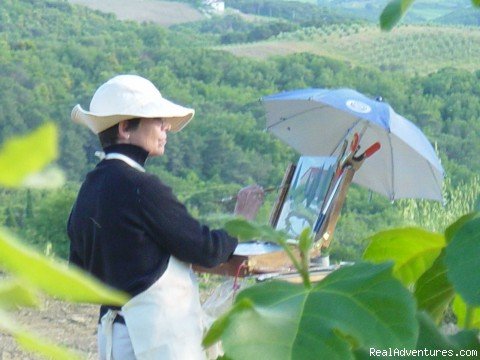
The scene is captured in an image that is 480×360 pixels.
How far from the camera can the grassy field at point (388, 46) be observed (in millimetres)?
18484

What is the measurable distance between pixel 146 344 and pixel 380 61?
57.2 feet

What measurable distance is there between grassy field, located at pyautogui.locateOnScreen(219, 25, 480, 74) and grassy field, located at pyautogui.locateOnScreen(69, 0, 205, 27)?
153 inches

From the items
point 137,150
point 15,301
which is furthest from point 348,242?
point 15,301

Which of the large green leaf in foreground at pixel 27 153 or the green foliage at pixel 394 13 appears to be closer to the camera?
the large green leaf in foreground at pixel 27 153

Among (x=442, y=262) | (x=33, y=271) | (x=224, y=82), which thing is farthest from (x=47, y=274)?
(x=224, y=82)

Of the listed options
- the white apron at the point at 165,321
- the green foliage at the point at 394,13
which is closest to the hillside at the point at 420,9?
the white apron at the point at 165,321

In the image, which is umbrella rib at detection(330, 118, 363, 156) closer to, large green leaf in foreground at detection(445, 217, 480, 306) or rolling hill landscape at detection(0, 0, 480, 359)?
rolling hill landscape at detection(0, 0, 480, 359)

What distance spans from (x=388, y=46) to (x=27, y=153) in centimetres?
2049

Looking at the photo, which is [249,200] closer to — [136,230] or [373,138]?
[136,230]

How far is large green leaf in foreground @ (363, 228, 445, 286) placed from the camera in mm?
696

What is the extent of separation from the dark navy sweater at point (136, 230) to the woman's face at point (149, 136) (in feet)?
0.32

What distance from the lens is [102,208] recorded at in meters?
2.26

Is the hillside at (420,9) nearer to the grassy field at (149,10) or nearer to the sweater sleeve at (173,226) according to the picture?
the grassy field at (149,10)

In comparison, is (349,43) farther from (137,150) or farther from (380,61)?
(137,150)
